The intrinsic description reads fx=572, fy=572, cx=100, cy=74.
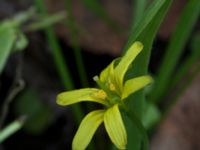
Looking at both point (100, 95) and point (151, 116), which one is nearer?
point (100, 95)

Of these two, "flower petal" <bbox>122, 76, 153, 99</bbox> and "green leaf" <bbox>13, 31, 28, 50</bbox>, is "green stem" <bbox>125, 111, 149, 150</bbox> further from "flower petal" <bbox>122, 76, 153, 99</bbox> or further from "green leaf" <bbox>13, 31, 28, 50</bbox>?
"green leaf" <bbox>13, 31, 28, 50</bbox>

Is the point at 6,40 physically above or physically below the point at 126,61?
below

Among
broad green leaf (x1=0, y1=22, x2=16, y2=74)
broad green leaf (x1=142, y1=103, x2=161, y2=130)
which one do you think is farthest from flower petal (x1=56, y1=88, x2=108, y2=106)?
broad green leaf (x1=142, y1=103, x2=161, y2=130)

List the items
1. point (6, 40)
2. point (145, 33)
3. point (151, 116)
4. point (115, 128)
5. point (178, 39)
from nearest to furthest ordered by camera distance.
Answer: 1. point (115, 128)
2. point (145, 33)
3. point (178, 39)
4. point (6, 40)
5. point (151, 116)

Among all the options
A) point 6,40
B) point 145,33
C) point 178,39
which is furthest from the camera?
point 6,40

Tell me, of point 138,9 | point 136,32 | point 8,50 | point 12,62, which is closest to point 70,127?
point 12,62

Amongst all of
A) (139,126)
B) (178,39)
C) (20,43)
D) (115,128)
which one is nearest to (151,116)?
(178,39)

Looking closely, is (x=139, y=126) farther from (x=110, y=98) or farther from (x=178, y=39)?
(x=178, y=39)

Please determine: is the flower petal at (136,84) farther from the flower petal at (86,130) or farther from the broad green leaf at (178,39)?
the broad green leaf at (178,39)
